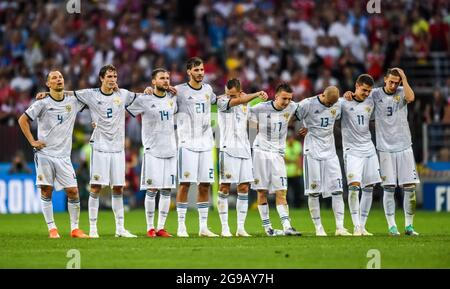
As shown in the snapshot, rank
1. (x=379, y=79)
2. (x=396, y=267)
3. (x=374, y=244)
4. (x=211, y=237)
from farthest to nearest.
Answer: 1. (x=379, y=79)
2. (x=211, y=237)
3. (x=374, y=244)
4. (x=396, y=267)

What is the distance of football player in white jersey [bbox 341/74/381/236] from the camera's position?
20203mm

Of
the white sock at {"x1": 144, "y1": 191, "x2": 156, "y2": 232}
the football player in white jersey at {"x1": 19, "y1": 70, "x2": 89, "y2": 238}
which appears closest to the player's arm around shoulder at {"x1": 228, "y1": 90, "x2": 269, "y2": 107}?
the white sock at {"x1": 144, "y1": 191, "x2": 156, "y2": 232}

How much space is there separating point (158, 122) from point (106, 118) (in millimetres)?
907

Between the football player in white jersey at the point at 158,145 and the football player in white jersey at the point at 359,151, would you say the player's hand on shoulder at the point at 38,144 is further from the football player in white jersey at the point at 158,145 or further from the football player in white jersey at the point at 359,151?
the football player in white jersey at the point at 359,151

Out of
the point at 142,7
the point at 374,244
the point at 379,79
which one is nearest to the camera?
the point at 374,244

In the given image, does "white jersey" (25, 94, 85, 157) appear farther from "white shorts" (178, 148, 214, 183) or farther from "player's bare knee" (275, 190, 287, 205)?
"player's bare knee" (275, 190, 287, 205)

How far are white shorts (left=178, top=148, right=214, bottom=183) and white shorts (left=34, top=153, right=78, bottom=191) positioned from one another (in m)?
1.89

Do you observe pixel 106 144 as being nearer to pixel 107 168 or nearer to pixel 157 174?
pixel 107 168

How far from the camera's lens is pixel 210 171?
20.1m

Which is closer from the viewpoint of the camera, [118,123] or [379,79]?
[118,123]
